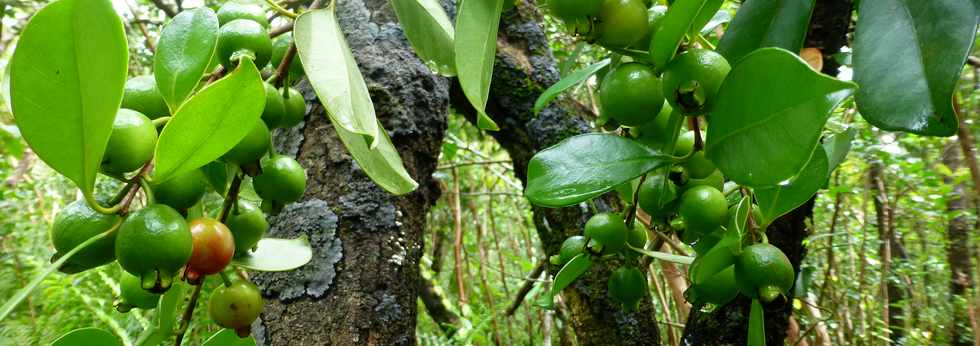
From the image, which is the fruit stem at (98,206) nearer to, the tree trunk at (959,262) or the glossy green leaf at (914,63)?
the glossy green leaf at (914,63)

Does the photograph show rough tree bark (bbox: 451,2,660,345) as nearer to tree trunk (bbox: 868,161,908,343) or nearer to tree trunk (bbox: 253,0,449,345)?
tree trunk (bbox: 253,0,449,345)

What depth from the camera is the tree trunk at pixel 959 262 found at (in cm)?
201

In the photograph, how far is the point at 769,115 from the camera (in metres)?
0.32

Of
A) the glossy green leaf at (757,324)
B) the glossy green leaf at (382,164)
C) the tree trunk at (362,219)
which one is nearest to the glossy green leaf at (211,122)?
the glossy green leaf at (382,164)

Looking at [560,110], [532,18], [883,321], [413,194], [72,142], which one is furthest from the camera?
[883,321]

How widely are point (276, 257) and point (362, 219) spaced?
0.37 meters

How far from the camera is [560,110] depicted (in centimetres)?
121

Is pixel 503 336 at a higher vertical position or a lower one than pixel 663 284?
lower

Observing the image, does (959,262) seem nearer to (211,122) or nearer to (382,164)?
(382,164)

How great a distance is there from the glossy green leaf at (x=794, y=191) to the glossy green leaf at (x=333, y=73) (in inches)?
10.4

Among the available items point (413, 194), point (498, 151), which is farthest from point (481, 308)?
point (413, 194)

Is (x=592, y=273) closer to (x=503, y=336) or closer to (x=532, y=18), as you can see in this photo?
(x=532, y=18)

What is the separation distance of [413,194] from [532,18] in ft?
1.97

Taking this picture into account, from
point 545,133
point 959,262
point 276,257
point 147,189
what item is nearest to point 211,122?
point 147,189
